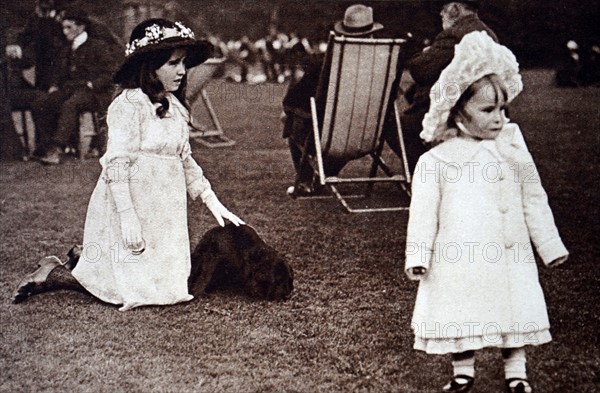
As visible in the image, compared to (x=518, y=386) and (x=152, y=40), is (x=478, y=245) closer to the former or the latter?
(x=518, y=386)

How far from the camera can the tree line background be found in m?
2.74

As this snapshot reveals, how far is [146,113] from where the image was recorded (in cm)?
Answer: 252

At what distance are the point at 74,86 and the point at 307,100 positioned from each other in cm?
92

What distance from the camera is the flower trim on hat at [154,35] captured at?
245 centimetres

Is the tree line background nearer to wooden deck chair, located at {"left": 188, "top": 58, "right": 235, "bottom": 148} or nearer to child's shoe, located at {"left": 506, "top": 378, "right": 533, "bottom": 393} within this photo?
wooden deck chair, located at {"left": 188, "top": 58, "right": 235, "bottom": 148}

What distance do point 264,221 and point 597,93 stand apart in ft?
4.40

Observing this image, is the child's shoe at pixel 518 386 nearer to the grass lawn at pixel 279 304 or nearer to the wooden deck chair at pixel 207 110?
the grass lawn at pixel 279 304

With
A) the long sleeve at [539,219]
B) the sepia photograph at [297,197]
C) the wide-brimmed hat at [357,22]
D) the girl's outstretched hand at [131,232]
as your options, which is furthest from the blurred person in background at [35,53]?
the long sleeve at [539,219]

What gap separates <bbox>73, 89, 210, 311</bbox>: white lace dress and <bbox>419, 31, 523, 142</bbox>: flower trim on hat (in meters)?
0.87

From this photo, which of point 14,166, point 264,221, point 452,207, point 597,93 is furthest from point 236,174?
point 597,93

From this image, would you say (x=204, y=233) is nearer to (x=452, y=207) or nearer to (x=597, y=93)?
(x=452, y=207)

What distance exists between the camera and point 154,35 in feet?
8.03

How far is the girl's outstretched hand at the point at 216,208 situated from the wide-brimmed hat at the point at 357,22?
2.79ft

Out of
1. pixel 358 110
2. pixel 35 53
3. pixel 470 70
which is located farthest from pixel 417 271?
pixel 35 53
